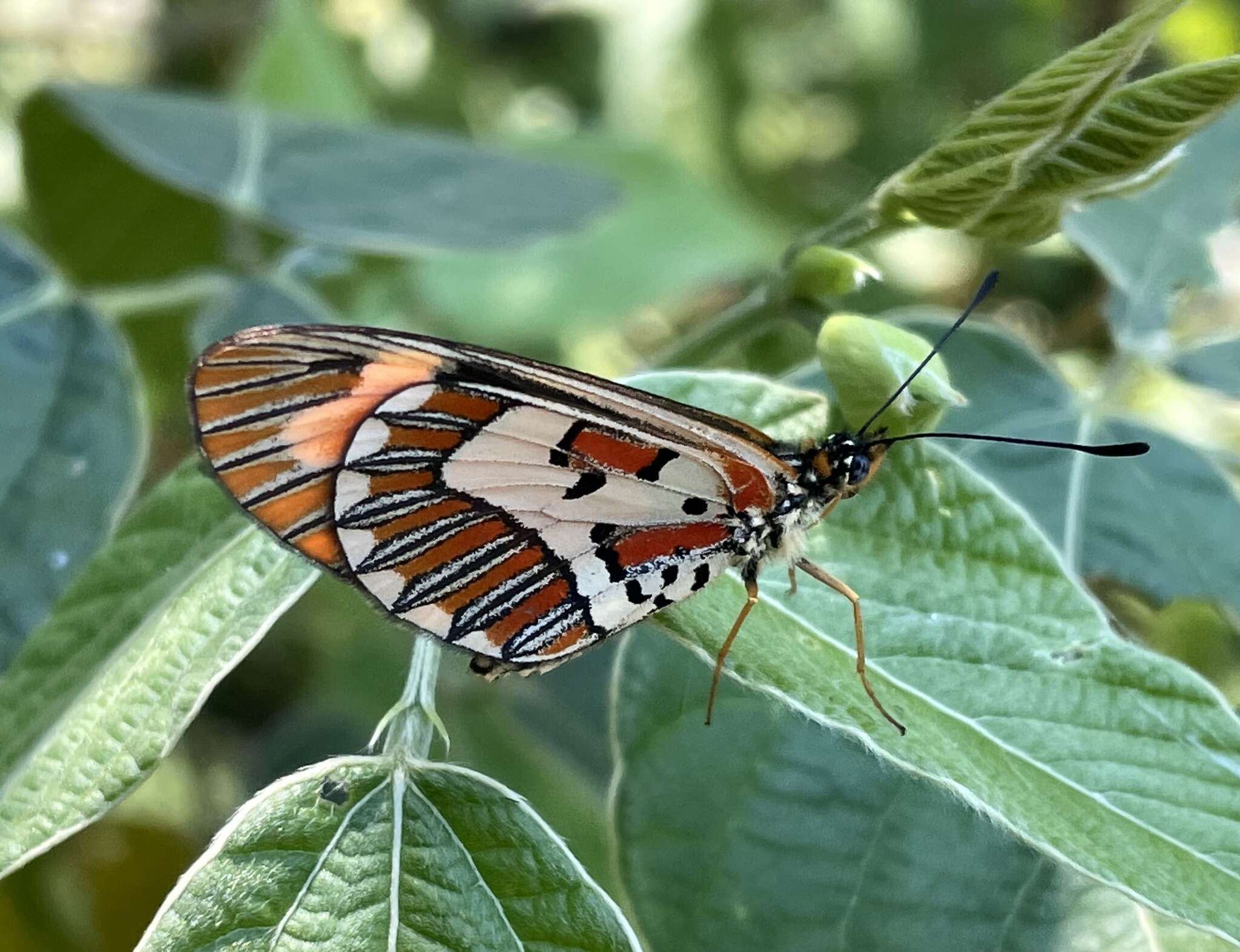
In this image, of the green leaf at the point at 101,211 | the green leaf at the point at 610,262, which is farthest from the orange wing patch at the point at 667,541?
the green leaf at the point at 610,262

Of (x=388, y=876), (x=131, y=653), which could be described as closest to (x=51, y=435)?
(x=131, y=653)

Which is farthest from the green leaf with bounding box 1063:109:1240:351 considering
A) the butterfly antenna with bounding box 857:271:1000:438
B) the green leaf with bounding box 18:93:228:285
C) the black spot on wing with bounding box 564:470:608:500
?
the green leaf with bounding box 18:93:228:285

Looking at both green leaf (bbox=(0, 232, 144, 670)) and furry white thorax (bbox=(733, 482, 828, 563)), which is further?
green leaf (bbox=(0, 232, 144, 670))

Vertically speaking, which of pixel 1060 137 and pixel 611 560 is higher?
pixel 1060 137

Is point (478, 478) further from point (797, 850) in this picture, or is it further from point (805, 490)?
point (797, 850)

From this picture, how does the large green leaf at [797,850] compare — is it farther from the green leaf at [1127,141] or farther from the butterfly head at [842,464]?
the green leaf at [1127,141]

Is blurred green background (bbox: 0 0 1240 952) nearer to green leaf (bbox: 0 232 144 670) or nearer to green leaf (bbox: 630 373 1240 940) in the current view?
green leaf (bbox: 0 232 144 670)

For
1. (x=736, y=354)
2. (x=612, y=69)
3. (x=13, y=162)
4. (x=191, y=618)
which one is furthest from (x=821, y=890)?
(x=13, y=162)
